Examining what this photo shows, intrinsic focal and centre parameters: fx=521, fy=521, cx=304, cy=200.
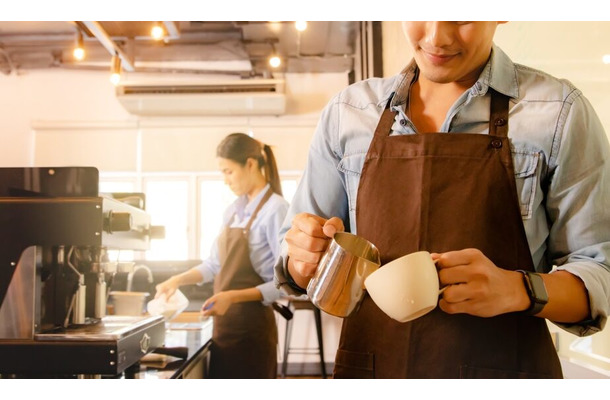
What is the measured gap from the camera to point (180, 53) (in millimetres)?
4367

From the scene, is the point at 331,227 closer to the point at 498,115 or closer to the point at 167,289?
the point at 498,115

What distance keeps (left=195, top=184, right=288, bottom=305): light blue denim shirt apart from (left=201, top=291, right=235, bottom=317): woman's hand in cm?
13

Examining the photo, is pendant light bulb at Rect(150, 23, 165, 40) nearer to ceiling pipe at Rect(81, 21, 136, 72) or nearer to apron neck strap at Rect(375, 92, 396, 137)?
ceiling pipe at Rect(81, 21, 136, 72)

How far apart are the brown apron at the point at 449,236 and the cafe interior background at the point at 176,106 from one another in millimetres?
2639

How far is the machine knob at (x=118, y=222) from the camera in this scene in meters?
1.22

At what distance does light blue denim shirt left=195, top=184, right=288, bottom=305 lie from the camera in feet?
7.07

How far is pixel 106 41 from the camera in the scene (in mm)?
2939

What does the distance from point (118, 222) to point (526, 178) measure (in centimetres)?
90

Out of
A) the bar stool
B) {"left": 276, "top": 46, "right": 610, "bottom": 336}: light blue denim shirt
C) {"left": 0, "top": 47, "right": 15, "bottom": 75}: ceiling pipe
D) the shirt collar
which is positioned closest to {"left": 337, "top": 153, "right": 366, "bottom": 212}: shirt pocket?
{"left": 276, "top": 46, "right": 610, "bottom": 336}: light blue denim shirt

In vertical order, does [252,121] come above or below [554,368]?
above

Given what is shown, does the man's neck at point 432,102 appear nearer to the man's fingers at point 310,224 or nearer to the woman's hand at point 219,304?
the man's fingers at point 310,224
